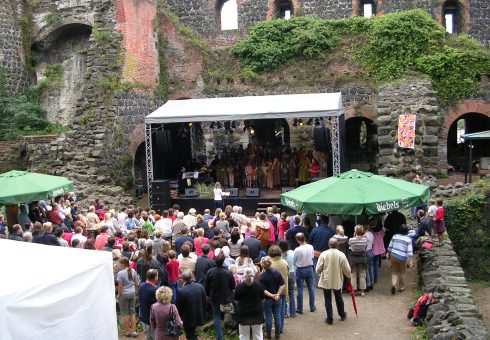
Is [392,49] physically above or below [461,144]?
above

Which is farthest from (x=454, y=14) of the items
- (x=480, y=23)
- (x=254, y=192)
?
(x=254, y=192)

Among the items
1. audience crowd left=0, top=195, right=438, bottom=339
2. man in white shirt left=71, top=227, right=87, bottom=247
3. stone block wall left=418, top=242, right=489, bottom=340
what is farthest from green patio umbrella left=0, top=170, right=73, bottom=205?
stone block wall left=418, top=242, right=489, bottom=340

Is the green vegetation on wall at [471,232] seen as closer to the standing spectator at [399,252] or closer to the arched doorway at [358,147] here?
the standing spectator at [399,252]

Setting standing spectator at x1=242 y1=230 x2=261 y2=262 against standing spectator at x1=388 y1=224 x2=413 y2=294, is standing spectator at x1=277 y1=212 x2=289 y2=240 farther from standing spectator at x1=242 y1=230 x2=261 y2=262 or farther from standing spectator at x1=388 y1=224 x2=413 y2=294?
standing spectator at x1=388 y1=224 x2=413 y2=294

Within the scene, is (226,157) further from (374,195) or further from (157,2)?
(374,195)

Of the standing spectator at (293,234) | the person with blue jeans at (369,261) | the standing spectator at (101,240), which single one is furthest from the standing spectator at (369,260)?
the standing spectator at (101,240)

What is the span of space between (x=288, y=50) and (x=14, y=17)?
10.9 meters

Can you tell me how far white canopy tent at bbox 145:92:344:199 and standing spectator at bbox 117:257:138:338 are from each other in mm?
9600

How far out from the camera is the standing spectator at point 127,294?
8750 mm

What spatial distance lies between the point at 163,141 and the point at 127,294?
11.4 m

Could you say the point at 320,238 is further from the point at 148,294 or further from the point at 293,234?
the point at 148,294

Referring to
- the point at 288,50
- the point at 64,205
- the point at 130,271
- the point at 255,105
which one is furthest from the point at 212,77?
the point at 130,271

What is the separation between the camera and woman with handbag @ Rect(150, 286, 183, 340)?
7199 millimetres

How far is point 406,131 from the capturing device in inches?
703
